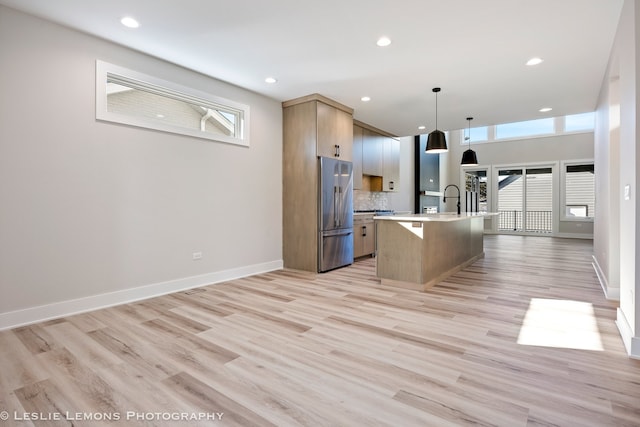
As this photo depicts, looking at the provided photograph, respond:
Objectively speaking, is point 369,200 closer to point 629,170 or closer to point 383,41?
point 383,41

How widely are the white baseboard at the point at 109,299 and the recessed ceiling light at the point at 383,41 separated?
330 cm

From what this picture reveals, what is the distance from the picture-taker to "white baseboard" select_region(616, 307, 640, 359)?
213 cm

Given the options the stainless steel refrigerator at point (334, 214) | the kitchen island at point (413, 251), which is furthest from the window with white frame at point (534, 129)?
the kitchen island at point (413, 251)

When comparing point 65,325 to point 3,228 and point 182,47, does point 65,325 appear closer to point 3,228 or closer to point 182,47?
point 3,228

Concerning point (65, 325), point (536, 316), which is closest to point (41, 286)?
point (65, 325)

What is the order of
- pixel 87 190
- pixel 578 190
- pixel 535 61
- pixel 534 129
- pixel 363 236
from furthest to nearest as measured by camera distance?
pixel 534 129
pixel 578 190
pixel 363 236
pixel 535 61
pixel 87 190

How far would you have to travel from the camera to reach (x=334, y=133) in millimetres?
5160

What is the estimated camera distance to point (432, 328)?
8.70 feet

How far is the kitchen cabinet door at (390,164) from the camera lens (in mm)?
7078

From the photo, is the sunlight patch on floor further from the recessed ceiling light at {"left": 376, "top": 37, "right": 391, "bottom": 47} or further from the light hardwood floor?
the recessed ceiling light at {"left": 376, "top": 37, "right": 391, "bottom": 47}

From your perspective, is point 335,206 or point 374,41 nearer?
point 374,41

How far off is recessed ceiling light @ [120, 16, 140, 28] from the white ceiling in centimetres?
→ 5

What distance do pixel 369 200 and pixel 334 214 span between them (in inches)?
94.7

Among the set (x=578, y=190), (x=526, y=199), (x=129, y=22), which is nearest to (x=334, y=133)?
(x=129, y=22)
